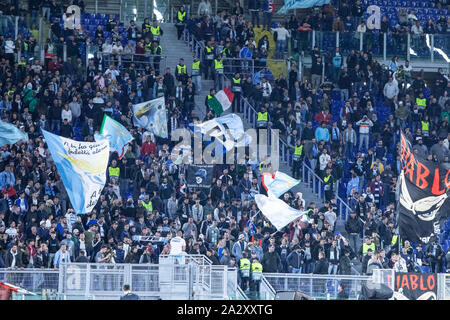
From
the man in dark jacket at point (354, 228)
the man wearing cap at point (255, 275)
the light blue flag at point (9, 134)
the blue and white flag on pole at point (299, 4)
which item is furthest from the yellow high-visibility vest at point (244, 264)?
the blue and white flag on pole at point (299, 4)

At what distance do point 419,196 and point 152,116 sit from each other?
460 inches

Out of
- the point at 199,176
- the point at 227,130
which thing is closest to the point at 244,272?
the point at 199,176

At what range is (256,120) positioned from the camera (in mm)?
38438

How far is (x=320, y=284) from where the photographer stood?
91.4ft

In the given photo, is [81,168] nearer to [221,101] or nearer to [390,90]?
[221,101]

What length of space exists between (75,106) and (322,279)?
1147cm

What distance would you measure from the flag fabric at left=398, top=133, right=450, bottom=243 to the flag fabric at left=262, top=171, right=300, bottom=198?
7.22 meters

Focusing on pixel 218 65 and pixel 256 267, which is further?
pixel 218 65

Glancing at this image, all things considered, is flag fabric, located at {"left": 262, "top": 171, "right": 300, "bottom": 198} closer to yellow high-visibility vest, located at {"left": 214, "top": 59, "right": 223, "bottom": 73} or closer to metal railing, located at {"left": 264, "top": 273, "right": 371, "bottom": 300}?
metal railing, located at {"left": 264, "top": 273, "right": 371, "bottom": 300}

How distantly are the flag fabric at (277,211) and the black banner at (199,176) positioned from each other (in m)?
2.08

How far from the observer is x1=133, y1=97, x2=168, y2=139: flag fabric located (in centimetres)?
3622
